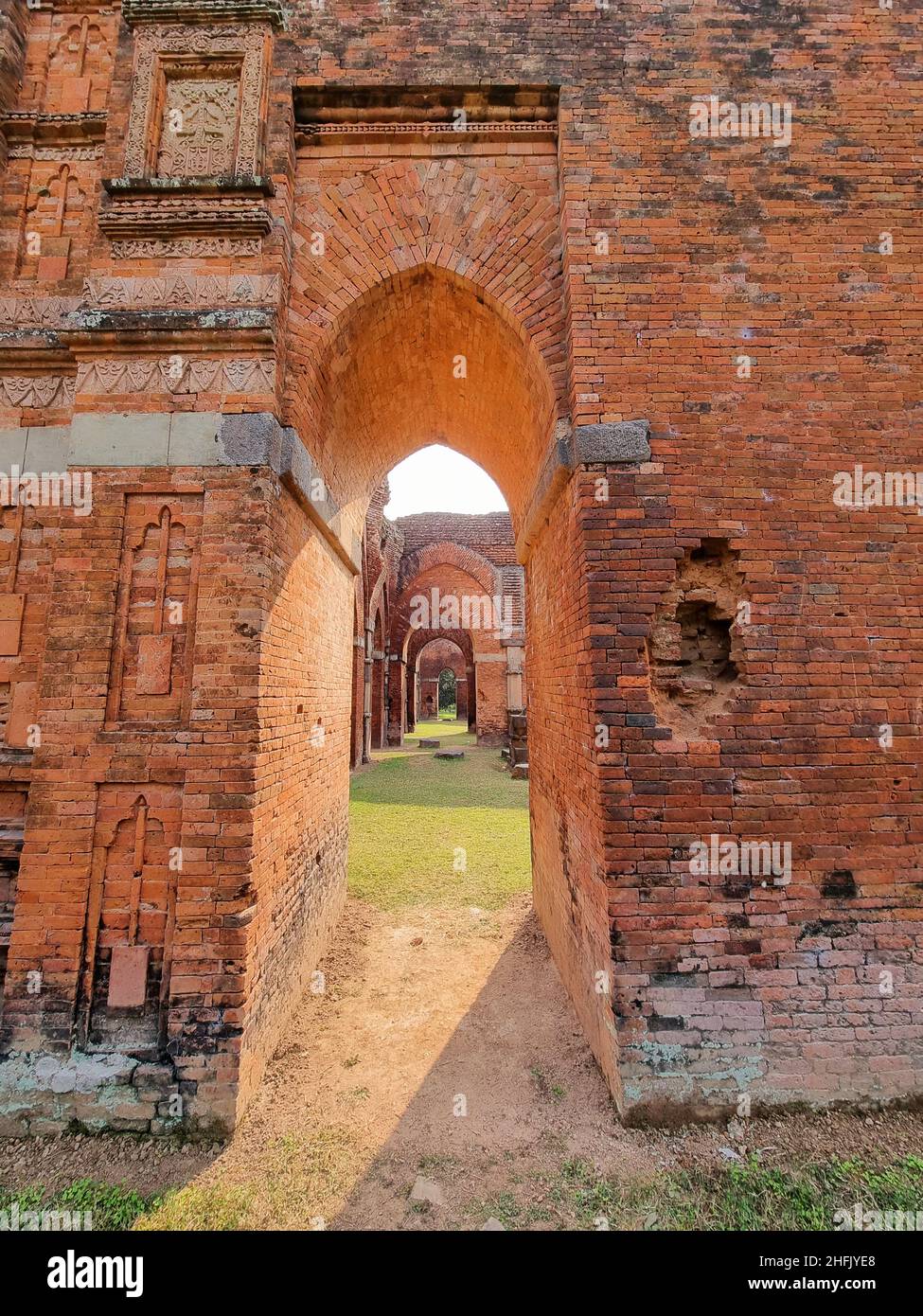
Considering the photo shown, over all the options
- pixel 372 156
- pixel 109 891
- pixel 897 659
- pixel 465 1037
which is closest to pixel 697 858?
pixel 897 659

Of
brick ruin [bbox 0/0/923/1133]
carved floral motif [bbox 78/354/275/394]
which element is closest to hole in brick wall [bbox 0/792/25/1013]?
brick ruin [bbox 0/0/923/1133]

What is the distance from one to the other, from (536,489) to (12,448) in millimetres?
4221

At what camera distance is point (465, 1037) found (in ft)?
13.8

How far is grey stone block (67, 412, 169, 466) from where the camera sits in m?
3.77

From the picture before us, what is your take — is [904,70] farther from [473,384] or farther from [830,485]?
[473,384]

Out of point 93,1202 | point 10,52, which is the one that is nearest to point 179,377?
→ point 10,52

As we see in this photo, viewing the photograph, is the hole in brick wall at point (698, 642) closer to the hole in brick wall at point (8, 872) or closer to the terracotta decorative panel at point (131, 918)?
the terracotta decorative panel at point (131, 918)

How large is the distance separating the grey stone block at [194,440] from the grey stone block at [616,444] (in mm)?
2564

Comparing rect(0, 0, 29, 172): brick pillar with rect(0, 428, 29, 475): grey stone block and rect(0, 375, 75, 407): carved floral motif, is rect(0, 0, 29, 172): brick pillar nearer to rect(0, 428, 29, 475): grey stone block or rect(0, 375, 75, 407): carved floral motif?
rect(0, 375, 75, 407): carved floral motif

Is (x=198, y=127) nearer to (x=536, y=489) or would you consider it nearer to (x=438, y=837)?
(x=536, y=489)

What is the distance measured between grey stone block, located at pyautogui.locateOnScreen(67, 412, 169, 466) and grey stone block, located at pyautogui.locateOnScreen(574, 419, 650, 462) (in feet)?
9.71

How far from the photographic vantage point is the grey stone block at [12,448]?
13.6 feet

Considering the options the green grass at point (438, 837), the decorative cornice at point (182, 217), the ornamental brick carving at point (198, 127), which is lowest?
the green grass at point (438, 837)

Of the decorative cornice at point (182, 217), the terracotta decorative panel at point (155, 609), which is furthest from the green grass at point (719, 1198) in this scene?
the decorative cornice at point (182, 217)
